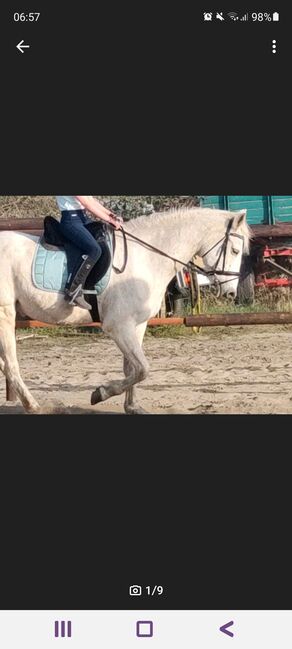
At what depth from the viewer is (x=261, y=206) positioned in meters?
15.9

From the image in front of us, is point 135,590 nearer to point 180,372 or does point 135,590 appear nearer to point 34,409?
point 34,409

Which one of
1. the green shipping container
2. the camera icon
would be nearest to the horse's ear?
the camera icon

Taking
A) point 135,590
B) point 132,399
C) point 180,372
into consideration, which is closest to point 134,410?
point 132,399

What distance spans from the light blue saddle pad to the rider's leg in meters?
0.11

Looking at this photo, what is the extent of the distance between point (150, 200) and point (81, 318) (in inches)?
Result: 299

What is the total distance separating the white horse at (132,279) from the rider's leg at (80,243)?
227mm

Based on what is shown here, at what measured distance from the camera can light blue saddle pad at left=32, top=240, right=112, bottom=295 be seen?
7.22 m

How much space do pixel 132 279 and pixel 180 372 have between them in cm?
248
